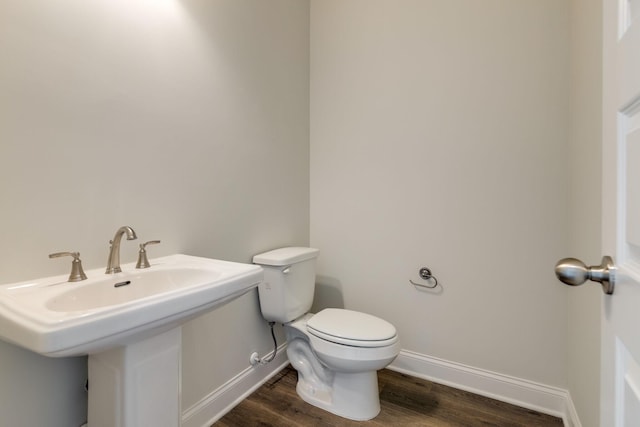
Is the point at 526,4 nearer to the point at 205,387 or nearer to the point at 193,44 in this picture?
the point at 193,44

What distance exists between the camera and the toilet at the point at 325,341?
1411 millimetres

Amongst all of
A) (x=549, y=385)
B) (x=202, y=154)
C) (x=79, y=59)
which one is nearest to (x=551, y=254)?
(x=549, y=385)

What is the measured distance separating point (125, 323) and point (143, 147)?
2.48ft

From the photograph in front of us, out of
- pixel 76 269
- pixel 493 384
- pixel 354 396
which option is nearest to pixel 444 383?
pixel 493 384

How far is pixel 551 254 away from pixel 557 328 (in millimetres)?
367

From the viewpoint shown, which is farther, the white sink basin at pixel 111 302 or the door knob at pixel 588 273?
the white sink basin at pixel 111 302

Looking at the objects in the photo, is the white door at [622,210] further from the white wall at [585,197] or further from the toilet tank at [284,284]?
the toilet tank at [284,284]

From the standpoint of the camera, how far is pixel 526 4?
1.52 m

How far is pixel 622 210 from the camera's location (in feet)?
1.56

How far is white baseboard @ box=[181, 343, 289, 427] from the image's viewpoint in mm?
1380

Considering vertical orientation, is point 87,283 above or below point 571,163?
below

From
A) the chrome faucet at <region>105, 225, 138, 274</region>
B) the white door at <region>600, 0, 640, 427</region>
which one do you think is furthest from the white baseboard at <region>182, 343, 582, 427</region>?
the white door at <region>600, 0, 640, 427</region>

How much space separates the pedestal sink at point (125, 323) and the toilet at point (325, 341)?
1.97ft

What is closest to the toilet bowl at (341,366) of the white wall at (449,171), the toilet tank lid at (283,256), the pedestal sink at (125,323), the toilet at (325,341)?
the toilet at (325,341)
